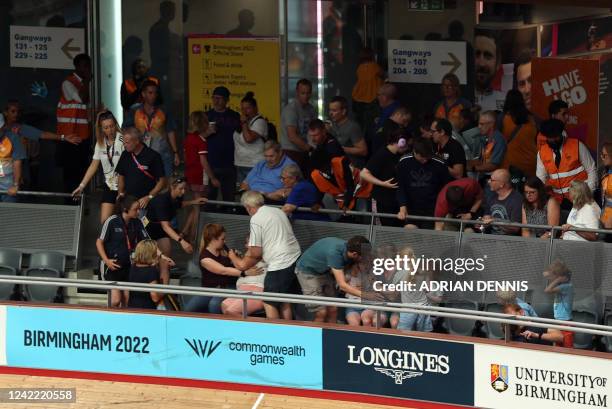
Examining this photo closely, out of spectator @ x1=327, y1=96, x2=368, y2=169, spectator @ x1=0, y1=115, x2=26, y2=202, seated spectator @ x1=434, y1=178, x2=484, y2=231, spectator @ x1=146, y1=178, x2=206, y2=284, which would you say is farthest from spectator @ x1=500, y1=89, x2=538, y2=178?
spectator @ x1=0, y1=115, x2=26, y2=202

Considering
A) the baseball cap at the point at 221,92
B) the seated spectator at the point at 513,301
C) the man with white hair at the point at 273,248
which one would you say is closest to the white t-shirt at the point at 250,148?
the baseball cap at the point at 221,92

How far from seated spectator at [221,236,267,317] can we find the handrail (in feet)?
0.71

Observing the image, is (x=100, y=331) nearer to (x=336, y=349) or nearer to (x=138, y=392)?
(x=138, y=392)

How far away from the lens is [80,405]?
14414 millimetres

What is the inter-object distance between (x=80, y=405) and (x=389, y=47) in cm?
696

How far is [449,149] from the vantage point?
48.5 feet

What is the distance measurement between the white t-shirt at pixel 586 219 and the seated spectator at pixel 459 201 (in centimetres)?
110

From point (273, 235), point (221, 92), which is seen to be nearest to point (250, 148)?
point (221, 92)

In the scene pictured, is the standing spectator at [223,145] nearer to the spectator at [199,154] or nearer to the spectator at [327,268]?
the spectator at [199,154]

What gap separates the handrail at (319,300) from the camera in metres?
12.9

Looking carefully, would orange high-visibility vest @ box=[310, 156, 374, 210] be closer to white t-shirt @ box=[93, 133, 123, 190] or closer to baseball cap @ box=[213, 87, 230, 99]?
baseball cap @ box=[213, 87, 230, 99]

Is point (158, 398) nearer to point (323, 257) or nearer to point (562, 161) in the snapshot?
point (323, 257)

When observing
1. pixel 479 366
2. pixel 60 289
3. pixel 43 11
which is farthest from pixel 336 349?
pixel 43 11

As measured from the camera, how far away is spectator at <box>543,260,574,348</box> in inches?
520
